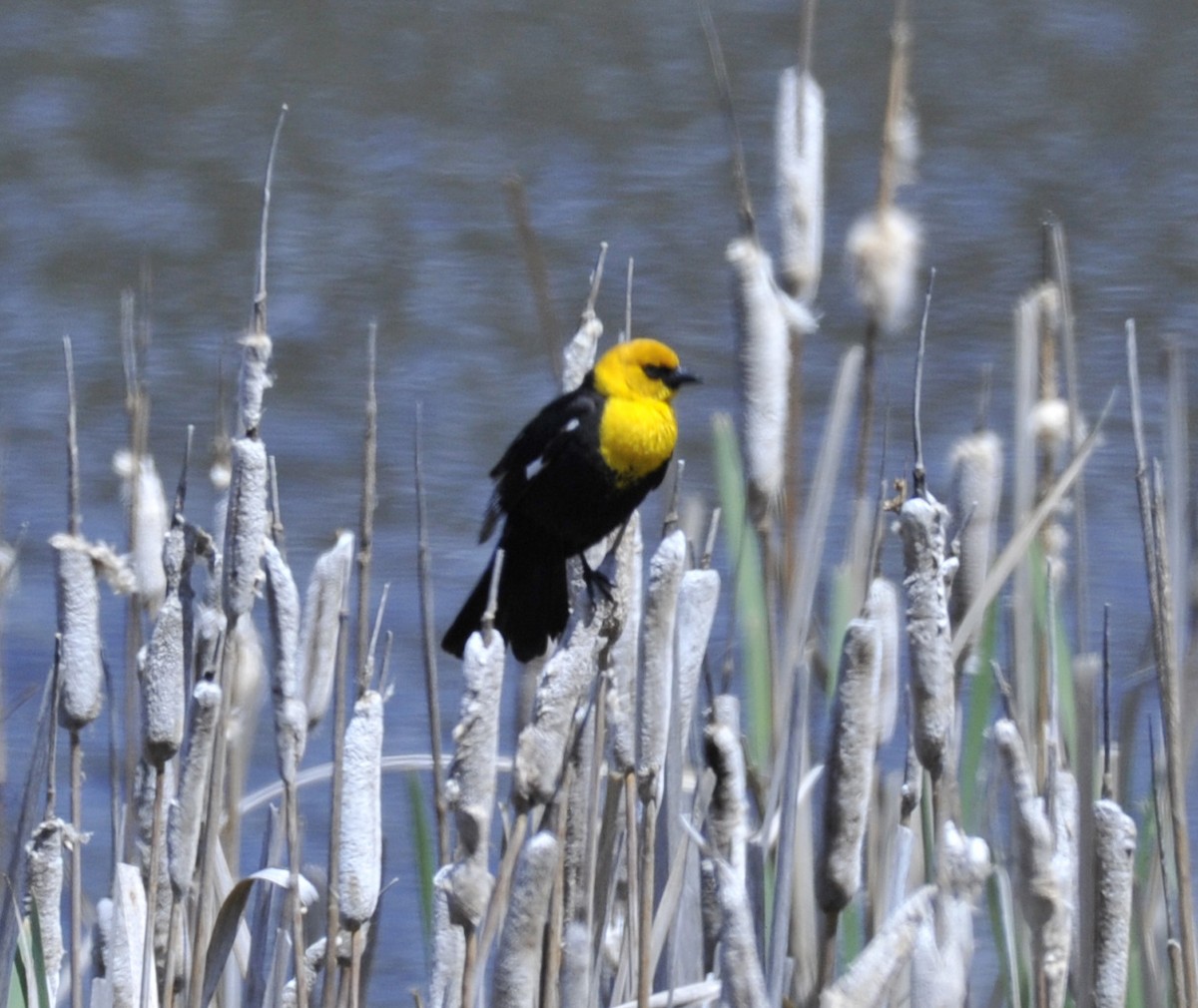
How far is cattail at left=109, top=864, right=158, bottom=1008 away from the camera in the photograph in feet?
5.29

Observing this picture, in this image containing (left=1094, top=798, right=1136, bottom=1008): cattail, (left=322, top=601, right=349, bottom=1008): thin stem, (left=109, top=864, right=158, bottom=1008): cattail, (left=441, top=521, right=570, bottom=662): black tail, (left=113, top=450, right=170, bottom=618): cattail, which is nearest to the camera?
(left=1094, top=798, right=1136, bottom=1008): cattail

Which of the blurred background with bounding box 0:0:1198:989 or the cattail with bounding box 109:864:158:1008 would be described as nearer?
the cattail with bounding box 109:864:158:1008

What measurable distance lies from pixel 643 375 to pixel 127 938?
1.03 m

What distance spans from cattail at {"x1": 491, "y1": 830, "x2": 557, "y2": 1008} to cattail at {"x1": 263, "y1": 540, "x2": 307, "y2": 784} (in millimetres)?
229

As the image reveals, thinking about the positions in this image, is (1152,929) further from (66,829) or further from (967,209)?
(967,209)

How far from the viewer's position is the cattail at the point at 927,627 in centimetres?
133

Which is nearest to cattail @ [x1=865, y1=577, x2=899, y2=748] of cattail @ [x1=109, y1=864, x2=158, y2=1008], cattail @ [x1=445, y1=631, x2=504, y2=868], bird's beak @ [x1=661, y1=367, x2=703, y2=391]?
cattail @ [x1=445, y1=631, x2=504, y2=868]

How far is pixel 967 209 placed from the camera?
16.7ft

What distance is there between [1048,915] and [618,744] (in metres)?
0.36

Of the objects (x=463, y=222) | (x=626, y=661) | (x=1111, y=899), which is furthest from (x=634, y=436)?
(x=463, y=222)

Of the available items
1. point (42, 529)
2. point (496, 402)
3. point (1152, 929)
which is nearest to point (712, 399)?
point (496, 402)

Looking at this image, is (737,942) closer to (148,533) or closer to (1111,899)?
(1111,899)

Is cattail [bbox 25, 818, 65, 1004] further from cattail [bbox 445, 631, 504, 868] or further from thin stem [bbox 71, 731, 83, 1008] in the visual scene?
cattail [bbox 445, 631, 504, 868]

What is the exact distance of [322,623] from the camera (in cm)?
157
